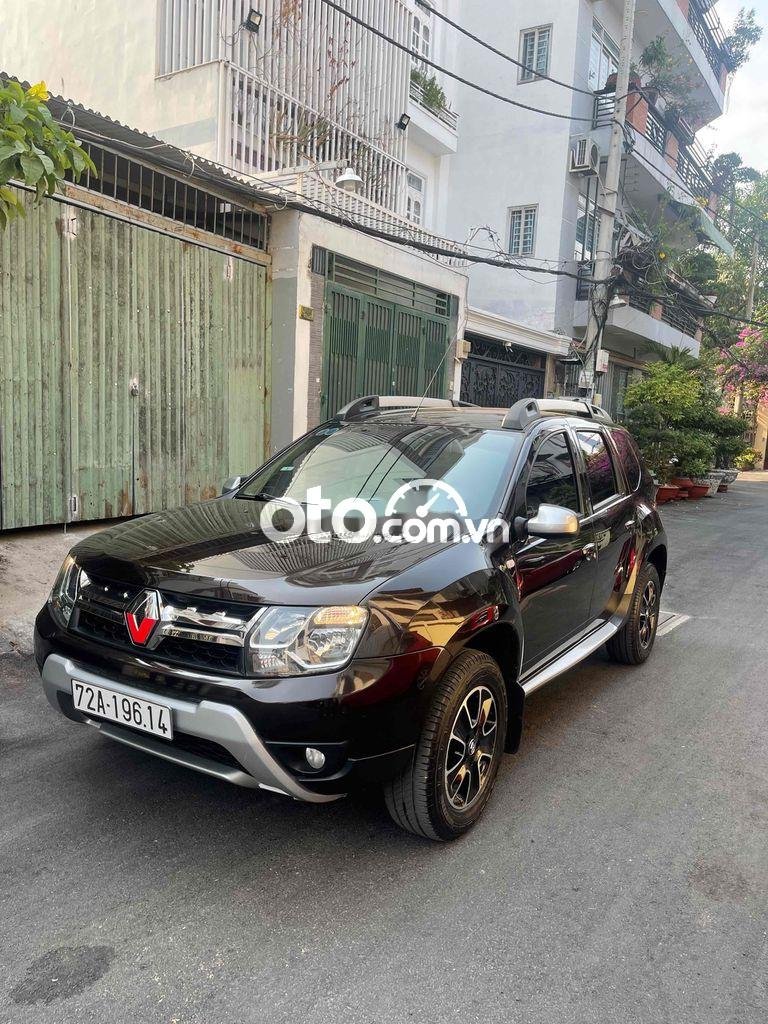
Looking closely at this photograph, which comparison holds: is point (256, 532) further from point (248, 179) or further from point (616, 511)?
point (248, 179)

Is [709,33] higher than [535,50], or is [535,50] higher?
[709,33]

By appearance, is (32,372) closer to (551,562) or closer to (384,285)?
(551,562)

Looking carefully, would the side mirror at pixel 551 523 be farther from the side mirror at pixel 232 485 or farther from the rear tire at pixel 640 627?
the rear tire at pixel 640 627

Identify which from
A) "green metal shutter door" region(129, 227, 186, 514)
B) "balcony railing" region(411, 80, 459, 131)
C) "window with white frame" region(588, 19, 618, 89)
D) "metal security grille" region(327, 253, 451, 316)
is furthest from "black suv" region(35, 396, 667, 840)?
"window with white frame" region(588, 19, 618, 89)

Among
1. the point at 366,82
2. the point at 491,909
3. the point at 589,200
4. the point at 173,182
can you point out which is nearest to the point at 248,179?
the point at 173,182

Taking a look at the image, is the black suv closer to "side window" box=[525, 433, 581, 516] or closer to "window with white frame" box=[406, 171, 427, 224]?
"side window" box=[525, 433, 581, 516]

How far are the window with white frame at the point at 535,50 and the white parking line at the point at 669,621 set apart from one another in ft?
53.0

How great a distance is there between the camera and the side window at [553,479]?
12.0ft

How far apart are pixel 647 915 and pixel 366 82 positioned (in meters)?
13.2

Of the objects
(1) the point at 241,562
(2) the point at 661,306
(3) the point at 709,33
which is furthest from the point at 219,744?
(3) the point at 709,33

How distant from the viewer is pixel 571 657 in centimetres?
393

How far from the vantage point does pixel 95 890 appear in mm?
2486

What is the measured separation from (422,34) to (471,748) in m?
18.0

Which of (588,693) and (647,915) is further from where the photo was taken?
(588,693)
